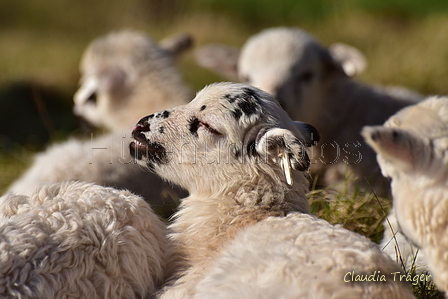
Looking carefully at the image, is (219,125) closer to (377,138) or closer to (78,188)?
(78,188)

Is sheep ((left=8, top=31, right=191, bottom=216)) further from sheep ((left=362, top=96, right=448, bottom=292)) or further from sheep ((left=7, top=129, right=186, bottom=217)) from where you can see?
sheep ((left=362, top=96, right=448, bottom=292))

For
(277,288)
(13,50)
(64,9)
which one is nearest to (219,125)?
(277,288)

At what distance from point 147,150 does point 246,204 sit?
0.59m

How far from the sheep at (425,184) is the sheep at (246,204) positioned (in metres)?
0.15

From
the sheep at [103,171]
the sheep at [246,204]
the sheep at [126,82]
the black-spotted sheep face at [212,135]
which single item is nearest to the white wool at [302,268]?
the sheep at [246,204]

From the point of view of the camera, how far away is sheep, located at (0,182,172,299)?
6.98ft

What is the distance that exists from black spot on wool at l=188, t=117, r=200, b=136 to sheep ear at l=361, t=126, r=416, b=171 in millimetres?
1016

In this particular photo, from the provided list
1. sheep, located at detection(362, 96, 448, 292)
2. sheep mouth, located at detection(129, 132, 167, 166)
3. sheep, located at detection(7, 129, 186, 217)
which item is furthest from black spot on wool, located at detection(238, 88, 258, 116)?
sheep, located at detection(7, 129, 186, 217)

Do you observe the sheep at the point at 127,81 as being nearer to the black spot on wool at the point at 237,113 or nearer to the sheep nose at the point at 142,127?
Answer: the sheep nose at the point at 142,127

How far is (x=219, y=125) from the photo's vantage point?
105 inches

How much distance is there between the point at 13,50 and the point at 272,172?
35.8 ft

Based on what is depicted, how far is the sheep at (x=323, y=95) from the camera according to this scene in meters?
4.78

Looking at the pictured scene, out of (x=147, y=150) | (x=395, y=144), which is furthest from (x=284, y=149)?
(x=147, y=150)

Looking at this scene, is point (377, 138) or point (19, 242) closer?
point (377, 138)
